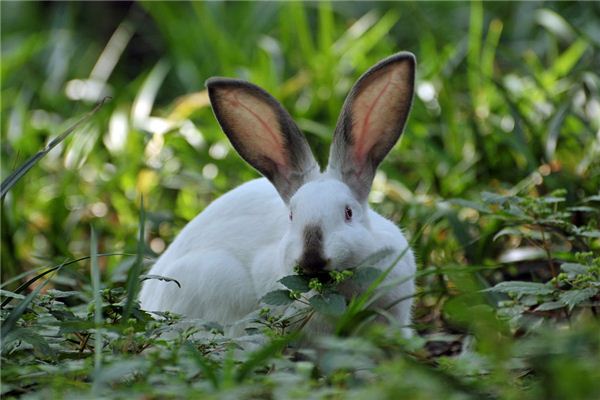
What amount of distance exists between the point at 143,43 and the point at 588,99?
23.3ft

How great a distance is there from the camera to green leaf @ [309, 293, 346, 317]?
2.98 m

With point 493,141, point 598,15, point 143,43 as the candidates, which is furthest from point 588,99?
point 143,43

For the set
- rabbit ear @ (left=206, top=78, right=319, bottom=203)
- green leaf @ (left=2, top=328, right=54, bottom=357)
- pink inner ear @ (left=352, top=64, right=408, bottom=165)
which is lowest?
green leaf @ (left=2, top=328, right=54, bottom=357)

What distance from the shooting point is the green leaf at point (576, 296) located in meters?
3.03

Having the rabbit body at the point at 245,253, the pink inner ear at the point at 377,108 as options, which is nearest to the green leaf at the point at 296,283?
the rabbit body at the point at 245,253

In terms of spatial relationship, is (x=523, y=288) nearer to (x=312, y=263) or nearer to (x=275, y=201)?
(x=312, y=263)

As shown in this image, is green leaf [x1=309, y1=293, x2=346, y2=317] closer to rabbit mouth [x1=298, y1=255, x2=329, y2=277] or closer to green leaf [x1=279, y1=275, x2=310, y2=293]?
green leaf [x1=279, y1=275, x2=310, y2=293]

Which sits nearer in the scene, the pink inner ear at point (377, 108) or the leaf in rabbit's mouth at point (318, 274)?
the leaf in rabbit's mouth at point (318, 274)

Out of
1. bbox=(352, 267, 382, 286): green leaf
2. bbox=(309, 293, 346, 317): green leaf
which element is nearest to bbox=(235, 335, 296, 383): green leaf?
bbox=(309, 293, 346, 317): green leaf

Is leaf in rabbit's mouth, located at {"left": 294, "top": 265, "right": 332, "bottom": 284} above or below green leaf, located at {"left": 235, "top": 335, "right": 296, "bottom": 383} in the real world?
above

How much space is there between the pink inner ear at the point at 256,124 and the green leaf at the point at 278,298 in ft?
3.57

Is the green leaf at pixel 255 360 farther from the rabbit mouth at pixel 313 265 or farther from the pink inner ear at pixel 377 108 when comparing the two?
the pink inner ear at pixel 377 108

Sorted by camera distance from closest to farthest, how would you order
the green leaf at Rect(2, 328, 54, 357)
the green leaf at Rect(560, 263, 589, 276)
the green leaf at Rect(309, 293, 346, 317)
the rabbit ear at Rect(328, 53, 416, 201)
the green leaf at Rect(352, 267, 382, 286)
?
the green leaf at Rect(2, 328, 54, 357)
the green leaf at Rect(309, 293, 346, 317)
the green leaf at Rect(352, 267, 382, 286)
the green leaf at Rect(560, 263, 589, 276)
the rabbit ear at Rect(328, 53, 416, 201)

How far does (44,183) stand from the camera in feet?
22.9
